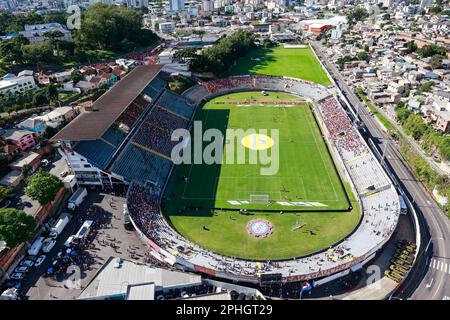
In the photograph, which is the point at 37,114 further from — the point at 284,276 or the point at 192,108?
the point at 284,276

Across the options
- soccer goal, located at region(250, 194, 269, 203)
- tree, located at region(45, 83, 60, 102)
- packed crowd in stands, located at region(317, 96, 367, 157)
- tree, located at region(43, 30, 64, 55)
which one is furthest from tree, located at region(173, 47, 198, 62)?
soccer goal, located at region(250, 194, 269, 203)

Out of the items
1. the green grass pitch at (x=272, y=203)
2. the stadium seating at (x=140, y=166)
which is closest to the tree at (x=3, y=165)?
the stadium seating at (x=140, y=166)

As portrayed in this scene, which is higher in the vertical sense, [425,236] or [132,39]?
Result: [132,39]

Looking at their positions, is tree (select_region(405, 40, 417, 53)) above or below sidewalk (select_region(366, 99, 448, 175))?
above

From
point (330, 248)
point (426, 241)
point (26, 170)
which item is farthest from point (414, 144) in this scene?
point (26, 170)

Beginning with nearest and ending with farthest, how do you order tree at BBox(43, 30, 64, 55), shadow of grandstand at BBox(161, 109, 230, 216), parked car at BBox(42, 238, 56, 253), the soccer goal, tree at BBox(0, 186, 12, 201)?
parked car at BBox(42, 238, 56, 253) → tree at BBox(0, 186, 12, 201) → shadow of grandstand at BBox(161, 109, 230, 216) → the soccer goal → tree at BBox(43, 30, 64, 55)

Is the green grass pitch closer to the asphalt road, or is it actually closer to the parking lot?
the parking lot

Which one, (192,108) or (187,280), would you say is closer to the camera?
(187,280)
